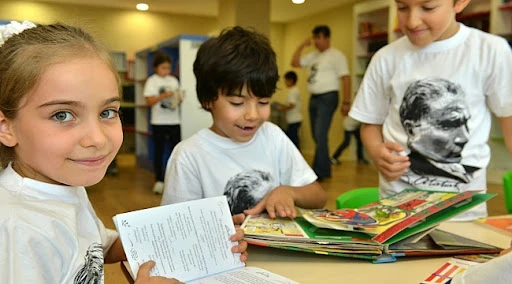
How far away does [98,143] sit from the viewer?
2.13ft

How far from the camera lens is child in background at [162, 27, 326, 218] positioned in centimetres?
114

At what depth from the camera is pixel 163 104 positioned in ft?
13.5

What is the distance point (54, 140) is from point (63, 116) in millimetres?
35

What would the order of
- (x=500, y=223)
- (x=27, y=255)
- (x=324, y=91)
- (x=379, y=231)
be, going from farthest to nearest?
(x=324, y=91) < (x=500, y=223) < (x=379, y=231) < (x=27, y=255)

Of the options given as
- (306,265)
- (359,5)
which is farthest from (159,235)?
(359,5)

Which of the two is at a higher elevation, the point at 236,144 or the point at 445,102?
the point at 445,102

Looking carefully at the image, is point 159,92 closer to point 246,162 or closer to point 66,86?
point 246,162

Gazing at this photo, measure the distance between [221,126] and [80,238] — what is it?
583 mm

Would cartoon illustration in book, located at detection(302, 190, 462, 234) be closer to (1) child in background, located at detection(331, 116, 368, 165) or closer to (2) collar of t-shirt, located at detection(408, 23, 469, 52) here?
(2) collar of t-shirt, located at detection(408, 23, 469, 52)

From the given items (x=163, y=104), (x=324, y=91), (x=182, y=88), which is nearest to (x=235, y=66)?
(x=182, y=88)

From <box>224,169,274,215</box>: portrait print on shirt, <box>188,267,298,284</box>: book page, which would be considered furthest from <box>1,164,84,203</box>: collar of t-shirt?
<box>224,169,274,215</box>: portrait print on shirt

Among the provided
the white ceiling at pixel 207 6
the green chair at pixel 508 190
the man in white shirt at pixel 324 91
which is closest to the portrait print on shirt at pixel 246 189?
the green chair at pixel 508 190

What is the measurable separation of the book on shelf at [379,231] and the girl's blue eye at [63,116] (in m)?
0.35

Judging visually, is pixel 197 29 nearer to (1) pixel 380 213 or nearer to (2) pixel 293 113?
(2) pixel 293 113
